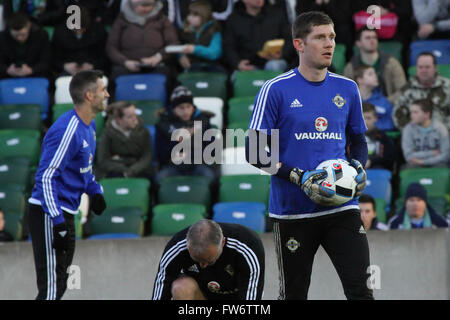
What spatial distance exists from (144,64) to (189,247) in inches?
262

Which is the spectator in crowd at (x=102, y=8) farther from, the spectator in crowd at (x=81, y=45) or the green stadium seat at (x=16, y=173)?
the green stadium seat at (x=16, y=173)

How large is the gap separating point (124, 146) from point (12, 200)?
4.45 feet

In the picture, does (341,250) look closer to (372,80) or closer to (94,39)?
(372,80)

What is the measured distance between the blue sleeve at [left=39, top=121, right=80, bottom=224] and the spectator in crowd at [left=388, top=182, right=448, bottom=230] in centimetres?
367

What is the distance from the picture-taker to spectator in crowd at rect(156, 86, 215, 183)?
35.2 feet

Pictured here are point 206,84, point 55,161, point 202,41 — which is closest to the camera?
point 55,161

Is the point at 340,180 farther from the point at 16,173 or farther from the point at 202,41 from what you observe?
the point at 202,41

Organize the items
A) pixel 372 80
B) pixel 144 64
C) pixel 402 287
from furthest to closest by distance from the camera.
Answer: pixel 144 64 → pixel 372 80 → pixel 402 287

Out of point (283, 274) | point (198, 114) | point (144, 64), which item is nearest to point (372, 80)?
point (198, 114)

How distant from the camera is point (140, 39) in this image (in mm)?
12359

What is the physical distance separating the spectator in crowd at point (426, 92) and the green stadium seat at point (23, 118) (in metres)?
4.14

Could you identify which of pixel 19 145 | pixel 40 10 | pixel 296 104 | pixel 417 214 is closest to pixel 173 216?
pixel 19 145

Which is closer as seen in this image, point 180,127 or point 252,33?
point 180,127

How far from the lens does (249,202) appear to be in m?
A: 10.1
